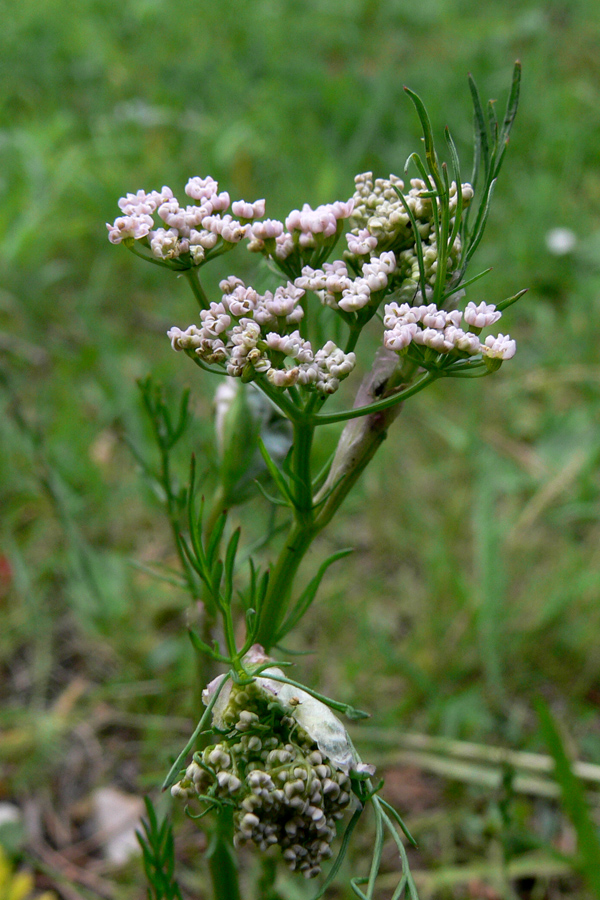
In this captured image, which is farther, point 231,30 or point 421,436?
point 231,30

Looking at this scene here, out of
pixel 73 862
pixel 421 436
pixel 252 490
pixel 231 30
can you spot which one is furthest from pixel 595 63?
pixel 73 862

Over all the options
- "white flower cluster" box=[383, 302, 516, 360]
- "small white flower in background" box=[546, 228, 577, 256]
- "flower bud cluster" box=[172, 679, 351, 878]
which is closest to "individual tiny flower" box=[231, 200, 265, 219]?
"white flower cluster" box=[383, 302, 516, 360]

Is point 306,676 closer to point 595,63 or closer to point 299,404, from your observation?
point 299,404

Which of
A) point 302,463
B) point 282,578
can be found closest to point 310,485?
point 302,463

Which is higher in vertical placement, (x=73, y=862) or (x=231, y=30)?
(x=231, y=30)

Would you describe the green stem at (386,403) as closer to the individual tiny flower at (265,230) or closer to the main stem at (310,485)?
the main stem at (310,485)

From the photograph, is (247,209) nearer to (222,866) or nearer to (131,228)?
(131,228)

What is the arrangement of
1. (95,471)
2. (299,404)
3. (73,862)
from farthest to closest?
(95,471)
(73,862)
(299,404)
